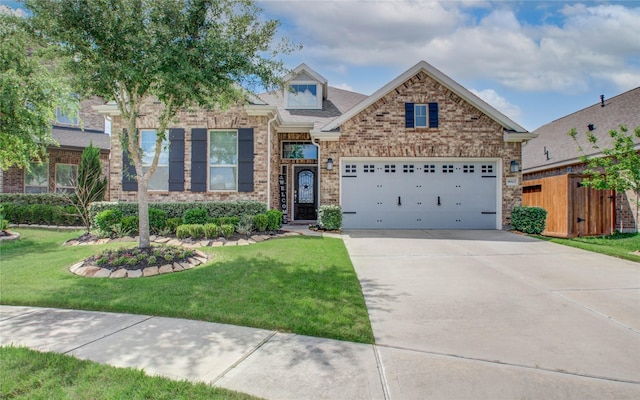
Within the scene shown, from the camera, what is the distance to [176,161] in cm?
1099

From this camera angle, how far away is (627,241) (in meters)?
9.49

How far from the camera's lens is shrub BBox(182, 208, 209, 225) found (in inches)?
371

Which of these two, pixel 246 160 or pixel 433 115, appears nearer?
pixel 246 160

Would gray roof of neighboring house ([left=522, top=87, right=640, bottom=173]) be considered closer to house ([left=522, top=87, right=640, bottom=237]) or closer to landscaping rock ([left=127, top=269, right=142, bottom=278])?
house ([left=522, top=87, right=640, bottom=237])

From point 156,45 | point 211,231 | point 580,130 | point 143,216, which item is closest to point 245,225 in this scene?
point 211,231

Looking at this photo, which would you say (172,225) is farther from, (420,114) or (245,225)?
(420,114)

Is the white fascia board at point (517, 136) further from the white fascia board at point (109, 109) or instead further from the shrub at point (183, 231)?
the white fascia board at point (109, 109)

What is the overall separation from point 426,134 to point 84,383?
11123 millimetres

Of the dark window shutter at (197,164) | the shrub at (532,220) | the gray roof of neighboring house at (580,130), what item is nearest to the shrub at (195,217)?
the dark window shutter at (197,164)

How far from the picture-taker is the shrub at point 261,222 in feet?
31.6

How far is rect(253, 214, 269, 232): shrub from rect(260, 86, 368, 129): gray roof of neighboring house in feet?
14.9

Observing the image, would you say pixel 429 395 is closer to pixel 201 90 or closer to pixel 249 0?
pixel 201 90

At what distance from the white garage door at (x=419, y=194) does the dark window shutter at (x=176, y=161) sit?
5.22m

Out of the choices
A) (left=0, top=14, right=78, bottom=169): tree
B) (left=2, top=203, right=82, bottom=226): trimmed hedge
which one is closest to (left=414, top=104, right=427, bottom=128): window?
(left=0, top=14, right=78, bottom=169): tree
